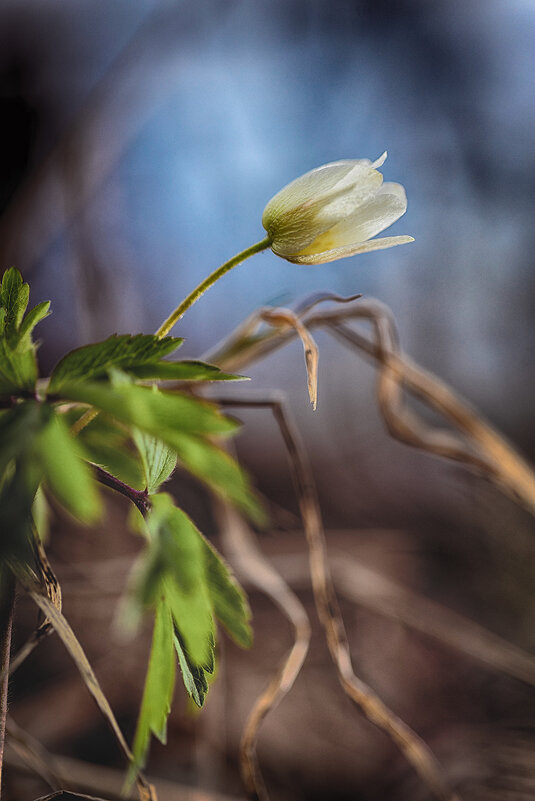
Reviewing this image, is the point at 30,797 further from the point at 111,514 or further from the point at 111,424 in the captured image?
the point at 111,514

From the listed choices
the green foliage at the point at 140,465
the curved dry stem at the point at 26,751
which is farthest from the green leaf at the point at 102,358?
the curved dry stem at the point at 26,751

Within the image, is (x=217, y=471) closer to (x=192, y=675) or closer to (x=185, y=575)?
(x=185, y=575)

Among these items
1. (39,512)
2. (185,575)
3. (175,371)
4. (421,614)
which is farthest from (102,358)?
(421,614)

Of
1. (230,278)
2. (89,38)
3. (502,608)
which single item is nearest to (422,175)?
(230,278)

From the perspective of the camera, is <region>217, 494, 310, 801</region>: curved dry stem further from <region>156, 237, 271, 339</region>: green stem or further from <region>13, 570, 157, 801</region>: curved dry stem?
<region>156, 237, 271, 339</region>: green stem

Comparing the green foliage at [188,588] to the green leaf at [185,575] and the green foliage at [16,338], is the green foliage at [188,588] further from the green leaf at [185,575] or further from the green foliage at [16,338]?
the green foliage at [16,338]

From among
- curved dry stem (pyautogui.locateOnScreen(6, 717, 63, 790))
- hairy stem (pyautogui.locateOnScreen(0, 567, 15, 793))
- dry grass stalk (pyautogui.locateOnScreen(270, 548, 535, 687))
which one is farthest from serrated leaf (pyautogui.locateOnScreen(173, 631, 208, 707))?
dry grass stalk (pyautogui.locateOnScreen(270, 548, 535, 687))
